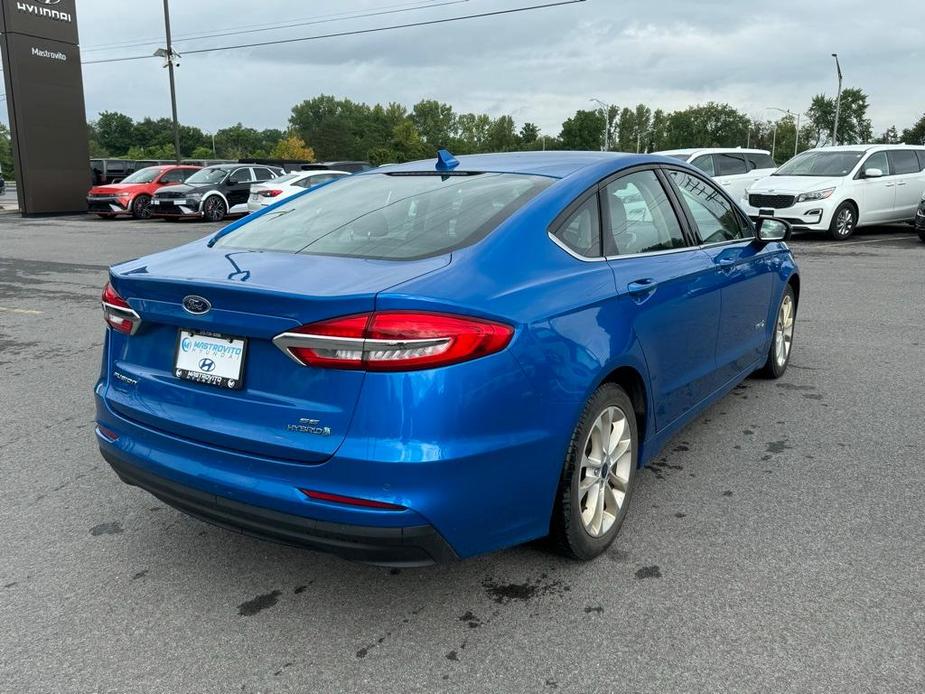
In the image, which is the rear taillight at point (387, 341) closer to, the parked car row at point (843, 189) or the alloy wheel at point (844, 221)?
the parked car row at point (843, 189)

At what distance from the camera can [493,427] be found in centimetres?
243

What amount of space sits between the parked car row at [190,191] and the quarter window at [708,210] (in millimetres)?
17290

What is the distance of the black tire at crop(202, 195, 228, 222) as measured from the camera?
23006mm

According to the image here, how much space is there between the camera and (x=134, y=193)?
80.7 ft

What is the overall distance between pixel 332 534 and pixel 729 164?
17131 millimetres

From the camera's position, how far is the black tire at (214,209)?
75.5 feet

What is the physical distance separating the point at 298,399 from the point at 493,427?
59cm

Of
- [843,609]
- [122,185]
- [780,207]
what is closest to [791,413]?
[843,609]

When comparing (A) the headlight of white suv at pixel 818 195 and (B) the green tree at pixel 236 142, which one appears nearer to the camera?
(A) the headlight of white suv at pixel 818 195

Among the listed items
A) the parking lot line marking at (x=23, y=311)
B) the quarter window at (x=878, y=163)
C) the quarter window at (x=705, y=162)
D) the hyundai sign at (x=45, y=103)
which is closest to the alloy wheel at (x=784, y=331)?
the parking lot line marking at (x=23, y=311)

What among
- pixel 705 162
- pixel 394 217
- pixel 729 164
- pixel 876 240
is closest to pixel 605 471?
pixel 394 217

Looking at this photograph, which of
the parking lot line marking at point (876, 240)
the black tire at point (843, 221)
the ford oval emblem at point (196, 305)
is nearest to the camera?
the ford oval emblem at point (196, 305)

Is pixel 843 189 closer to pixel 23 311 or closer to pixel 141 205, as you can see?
pixel 23 311

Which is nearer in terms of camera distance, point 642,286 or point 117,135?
point 642,286
